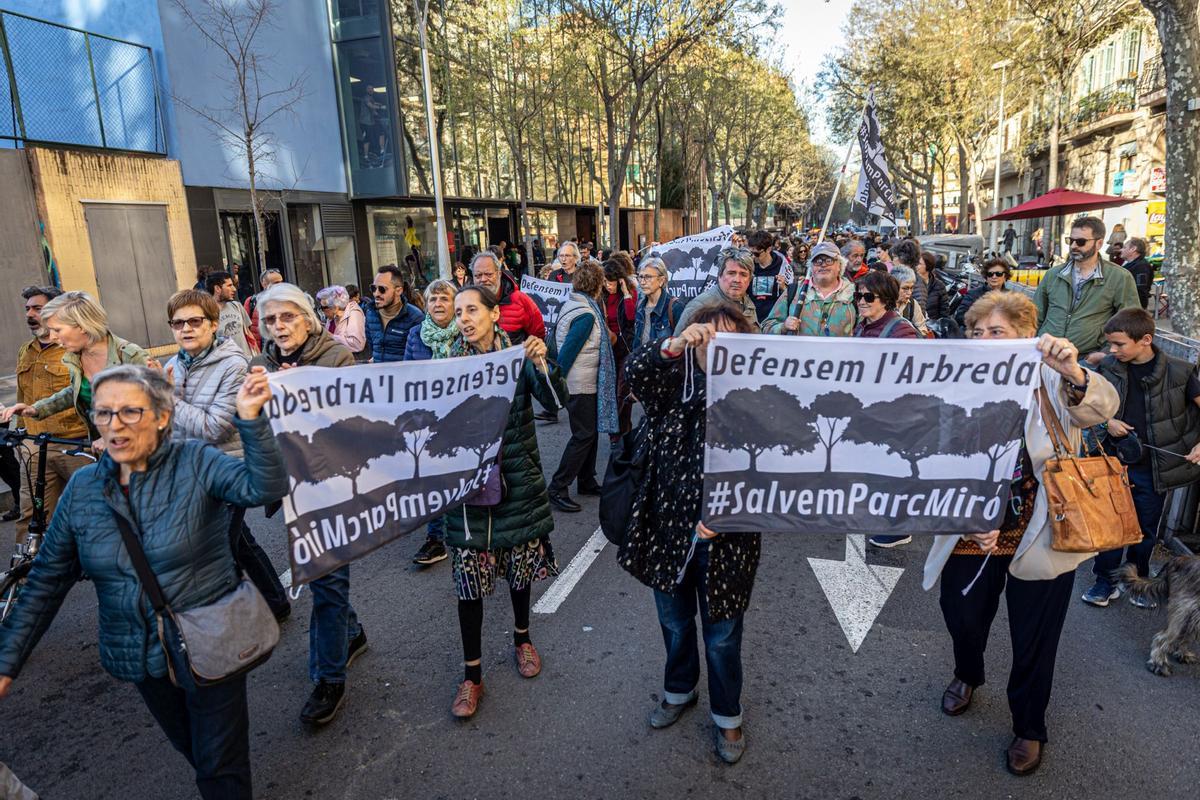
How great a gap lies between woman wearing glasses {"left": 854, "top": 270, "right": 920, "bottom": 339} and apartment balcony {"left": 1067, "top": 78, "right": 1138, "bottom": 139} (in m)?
31.5

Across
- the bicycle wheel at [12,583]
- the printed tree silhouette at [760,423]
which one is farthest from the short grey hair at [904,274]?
the bicycle wheel at [12,583]

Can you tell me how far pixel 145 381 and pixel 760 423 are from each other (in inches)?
85.7

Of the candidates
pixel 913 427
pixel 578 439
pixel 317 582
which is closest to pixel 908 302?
pixel 578 439

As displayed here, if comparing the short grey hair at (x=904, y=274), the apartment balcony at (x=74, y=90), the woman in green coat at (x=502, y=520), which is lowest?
the woman in green coat at (x=502, y=520)

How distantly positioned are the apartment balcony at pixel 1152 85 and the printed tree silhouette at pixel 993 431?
29.8 meters

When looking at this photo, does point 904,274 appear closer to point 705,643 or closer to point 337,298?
point 705,643

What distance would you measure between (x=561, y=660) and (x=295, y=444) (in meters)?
1.91

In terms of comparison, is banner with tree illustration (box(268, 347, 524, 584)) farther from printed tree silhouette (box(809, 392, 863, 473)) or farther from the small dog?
the small dog

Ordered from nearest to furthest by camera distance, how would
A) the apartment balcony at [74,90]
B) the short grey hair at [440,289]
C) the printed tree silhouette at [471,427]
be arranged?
the printed tree silhouette at [471,427] → the short grey hair at [440,289] → the apartment balcony at [74,90]

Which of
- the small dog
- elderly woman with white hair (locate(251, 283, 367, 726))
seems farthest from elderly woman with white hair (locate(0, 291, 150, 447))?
Answer: the small dog

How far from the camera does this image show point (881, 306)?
484cm

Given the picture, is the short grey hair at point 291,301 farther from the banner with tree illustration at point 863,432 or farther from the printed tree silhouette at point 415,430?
the banner with tree illustration at point 863,432

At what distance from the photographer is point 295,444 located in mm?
2832

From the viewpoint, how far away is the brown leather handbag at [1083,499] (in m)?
2.77
